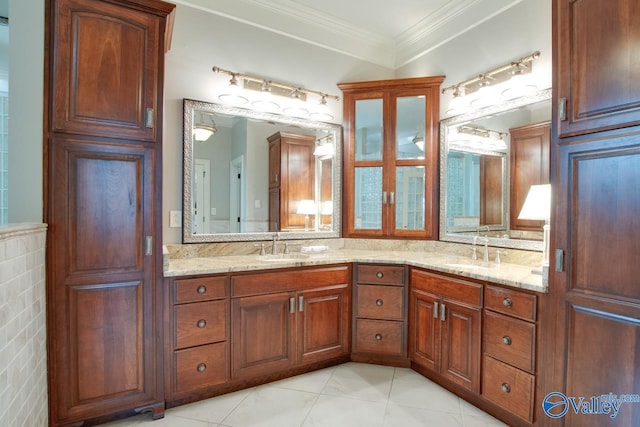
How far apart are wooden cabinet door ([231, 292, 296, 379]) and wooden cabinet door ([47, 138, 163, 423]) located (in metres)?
0.49

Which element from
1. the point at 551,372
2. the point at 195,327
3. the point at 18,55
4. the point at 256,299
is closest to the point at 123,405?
the point at 195,327

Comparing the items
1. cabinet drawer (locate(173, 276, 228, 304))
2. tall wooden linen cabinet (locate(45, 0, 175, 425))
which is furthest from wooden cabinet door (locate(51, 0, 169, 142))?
cabinet drawer (locate(173, 276, 228, 304))

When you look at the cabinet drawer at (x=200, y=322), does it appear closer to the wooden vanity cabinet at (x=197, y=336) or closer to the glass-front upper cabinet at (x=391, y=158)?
the wooden vanity cabinet at (x=197, y=336)

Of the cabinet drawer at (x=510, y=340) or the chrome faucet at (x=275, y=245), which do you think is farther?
the chrome faucet at (x=275, y=245)

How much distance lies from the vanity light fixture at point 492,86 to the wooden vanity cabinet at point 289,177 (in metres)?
1.29

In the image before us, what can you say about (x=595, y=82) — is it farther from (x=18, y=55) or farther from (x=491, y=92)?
(x=18, y=55)

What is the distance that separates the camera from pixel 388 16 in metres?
2.96

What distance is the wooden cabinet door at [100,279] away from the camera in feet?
5.63

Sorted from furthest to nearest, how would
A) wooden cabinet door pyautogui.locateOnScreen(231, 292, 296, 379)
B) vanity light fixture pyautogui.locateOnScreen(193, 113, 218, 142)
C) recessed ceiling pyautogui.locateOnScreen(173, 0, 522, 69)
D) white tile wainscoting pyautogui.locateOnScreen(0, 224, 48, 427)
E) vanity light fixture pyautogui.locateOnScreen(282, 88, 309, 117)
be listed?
vanity light fixture pyautogui.locateOnScreen(282, 88, 309, 117), recessed ceiling pyautogui.locateOnScreen(173, 0, 522, 69), vanity light fixture pyautogui.locateOnScreen(193, 113, 218, 142), wooden cabinet door pyautogui.locateOnScreen(231, 292, 296, 379), white tile wainscoting pyautogui.locateOnScreen(0, 224, 48, 427)

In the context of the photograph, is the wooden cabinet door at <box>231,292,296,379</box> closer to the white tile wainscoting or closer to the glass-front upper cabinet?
the white tile wainscoting

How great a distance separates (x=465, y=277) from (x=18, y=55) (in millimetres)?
2712

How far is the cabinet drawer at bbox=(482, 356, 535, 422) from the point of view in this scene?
1.79 metres

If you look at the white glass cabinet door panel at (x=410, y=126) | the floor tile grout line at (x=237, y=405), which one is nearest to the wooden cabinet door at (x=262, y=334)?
the floor tile grout line at (x=237, y=405)

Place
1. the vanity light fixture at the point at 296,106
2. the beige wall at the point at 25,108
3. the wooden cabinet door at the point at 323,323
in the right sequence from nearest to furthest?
the beige wall at the point at 25,108
the wooden cabinet door at the point at 323,323
the vanity light fixture at the point at 296,106
